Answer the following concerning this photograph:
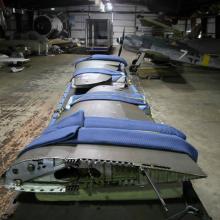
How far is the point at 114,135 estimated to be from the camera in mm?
1553

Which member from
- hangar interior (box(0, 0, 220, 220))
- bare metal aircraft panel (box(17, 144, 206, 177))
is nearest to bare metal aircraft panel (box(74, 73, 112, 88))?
hangar interior (box(0, 0, 220, 220))

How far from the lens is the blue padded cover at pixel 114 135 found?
1.52 m

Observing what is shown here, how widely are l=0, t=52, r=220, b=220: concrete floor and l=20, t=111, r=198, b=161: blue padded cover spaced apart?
698 mm

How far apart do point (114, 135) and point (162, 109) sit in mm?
2921

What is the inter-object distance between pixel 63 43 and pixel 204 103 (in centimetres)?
1005

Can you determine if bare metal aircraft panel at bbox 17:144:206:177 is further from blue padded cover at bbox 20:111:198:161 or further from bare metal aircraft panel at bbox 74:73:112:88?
bare metal aircraft panel at bbox 74:73:112:88

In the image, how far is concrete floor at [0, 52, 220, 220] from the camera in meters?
2.60

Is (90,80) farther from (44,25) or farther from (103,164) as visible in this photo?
(44,25)

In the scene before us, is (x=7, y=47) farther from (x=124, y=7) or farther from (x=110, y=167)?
(x=124, y=7)

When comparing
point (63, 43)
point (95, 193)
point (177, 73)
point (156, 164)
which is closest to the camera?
point (156, 164)

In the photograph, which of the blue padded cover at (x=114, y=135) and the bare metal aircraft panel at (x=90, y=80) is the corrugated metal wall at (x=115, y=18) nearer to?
the bare metal aircraft panel at (x=90, y=80)

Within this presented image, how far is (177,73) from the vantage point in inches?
292

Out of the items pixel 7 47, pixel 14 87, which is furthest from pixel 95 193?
pixel 7 47

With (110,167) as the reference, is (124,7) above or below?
above
